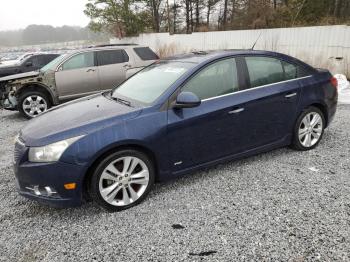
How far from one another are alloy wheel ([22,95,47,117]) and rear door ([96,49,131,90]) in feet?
4.97

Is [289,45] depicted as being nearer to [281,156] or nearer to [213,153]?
[281,156]

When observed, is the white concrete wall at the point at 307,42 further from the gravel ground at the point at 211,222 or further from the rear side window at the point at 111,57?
the gravel ground at the point at 211,222

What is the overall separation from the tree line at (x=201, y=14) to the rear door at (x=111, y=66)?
499 inches

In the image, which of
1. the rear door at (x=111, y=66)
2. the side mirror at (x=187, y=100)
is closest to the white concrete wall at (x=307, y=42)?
the rear door at (x=111, y=66)

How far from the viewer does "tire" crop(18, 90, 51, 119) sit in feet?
24.4

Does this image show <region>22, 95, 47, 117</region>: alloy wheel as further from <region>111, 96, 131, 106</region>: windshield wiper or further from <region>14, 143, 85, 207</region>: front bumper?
<region>14, 143, 85, 207</region>: front bumper

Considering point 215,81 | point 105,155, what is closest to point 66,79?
point 215,81

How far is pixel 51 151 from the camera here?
2840 millimetres

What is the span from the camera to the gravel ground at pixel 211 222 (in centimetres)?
256

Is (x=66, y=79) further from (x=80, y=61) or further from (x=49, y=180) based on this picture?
(x=49, y=180)

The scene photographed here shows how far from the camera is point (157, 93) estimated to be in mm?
3430

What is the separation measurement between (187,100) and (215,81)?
628 mm

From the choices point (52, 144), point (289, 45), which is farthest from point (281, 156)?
point (289, 45)

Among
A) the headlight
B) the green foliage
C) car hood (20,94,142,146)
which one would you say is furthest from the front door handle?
the green foliage
